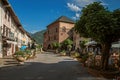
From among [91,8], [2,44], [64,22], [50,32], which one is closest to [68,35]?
[64,22]

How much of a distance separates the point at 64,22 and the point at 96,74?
7200 centimetres

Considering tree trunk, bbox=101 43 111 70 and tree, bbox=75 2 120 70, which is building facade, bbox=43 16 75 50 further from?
tree, bbox=75 2 120 70

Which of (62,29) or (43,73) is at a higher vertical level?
(62,29)

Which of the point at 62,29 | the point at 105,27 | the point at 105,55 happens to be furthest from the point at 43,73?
the point at 62,29

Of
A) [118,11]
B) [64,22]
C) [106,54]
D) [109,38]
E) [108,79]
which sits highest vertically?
[64,22]

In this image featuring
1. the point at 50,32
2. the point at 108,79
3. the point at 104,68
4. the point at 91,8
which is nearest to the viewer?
the point at 108,79

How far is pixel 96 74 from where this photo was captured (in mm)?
14844

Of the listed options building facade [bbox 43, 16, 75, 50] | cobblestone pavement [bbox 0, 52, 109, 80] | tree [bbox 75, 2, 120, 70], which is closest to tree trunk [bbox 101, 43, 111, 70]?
tree [bbox 75, 2, 120, 70]

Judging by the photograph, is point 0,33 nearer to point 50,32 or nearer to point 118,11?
point 118,11

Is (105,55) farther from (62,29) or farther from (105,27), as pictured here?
(62,29)

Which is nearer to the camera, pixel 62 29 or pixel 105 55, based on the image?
pixel 105 55

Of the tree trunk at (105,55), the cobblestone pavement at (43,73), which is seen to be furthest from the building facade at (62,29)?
the tree trunk at (105,55)

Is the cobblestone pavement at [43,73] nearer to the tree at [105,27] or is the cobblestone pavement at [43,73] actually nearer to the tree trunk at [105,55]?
the tree trunk at [105,55]

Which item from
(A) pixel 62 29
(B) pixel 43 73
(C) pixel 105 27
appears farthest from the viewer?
(A) pixel 62 29
